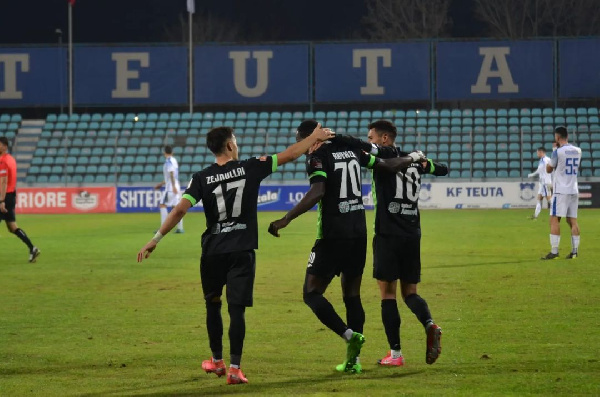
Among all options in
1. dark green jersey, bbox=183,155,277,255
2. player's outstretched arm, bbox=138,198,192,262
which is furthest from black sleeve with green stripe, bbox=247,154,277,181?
player's outstretched arm, bbox=138,198,192,262

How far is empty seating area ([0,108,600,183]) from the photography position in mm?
41438

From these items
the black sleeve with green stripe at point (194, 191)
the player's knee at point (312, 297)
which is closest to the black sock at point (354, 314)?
the player's knee at point (312, 297)

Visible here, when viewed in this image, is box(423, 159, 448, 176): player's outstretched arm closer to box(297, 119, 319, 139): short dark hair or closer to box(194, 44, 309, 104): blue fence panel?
box(297, 119, 319, 139): short dark hair

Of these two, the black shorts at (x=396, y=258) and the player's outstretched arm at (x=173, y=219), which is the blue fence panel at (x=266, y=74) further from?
the player's outstretched arm at (x=173, y=219)

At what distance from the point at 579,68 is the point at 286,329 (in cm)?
3852

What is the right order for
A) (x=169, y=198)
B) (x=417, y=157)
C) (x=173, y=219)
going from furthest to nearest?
1. (x=169, y=198)
2. (x=417, y=157)
3. (x=173, y=219)

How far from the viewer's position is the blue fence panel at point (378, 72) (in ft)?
153

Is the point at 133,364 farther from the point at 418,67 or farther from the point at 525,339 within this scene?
the point at 418,67

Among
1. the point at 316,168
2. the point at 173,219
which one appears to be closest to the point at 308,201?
the point at 316,168

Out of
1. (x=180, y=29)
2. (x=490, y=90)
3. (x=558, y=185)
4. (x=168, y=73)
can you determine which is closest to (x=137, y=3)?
(x=180, y=29)

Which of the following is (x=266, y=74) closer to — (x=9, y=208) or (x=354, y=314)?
(x=9, y=208)

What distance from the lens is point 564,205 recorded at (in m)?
17.6

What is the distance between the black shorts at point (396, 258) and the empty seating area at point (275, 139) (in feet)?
103

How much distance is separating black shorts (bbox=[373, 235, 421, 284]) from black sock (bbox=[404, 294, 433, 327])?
0.14 meters
